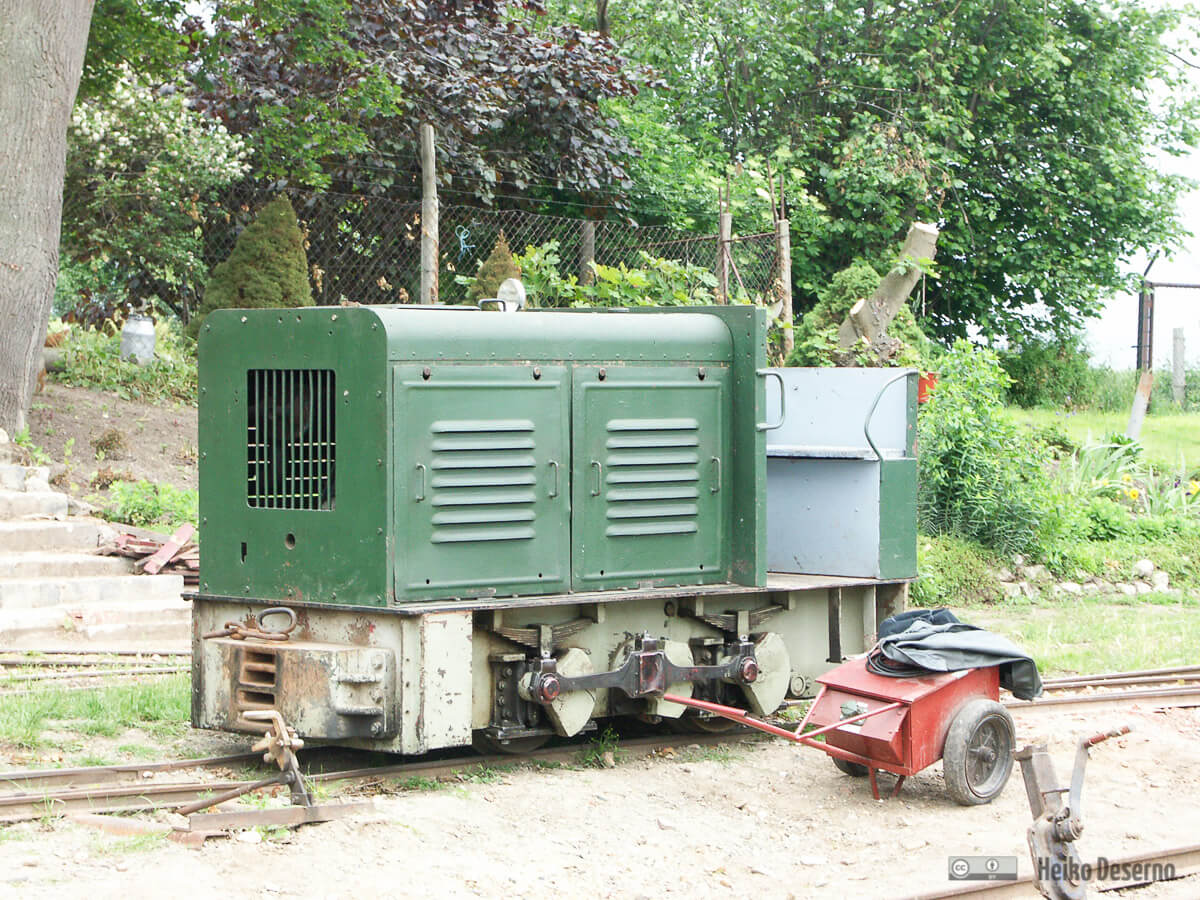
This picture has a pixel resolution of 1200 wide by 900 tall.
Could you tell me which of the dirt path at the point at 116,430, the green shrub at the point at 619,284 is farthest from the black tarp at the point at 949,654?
the dirt path at the point at 116,430

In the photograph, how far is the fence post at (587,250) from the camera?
14.5 m

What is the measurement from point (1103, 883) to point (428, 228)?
328 inches

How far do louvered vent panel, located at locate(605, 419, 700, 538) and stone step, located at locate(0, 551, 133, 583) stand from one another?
16.8 ft

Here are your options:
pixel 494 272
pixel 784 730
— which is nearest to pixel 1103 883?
pixel 784 730

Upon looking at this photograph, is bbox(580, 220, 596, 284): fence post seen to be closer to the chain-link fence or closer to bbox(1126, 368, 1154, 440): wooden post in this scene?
the chain-link fence

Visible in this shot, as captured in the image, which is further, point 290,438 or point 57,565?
point 57,565

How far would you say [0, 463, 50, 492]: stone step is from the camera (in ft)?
38.2

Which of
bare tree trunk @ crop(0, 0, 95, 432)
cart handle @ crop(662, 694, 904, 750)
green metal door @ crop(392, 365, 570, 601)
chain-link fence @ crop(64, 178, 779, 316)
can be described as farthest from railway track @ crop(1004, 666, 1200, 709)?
bare tree trunk @ crop(0, 0, 95, 432)

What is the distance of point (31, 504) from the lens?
1143cm

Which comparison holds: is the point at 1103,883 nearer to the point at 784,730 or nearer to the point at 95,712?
the point at 784,730

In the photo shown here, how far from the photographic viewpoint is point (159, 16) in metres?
15.5

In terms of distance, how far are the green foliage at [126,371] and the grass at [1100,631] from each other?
835 cm

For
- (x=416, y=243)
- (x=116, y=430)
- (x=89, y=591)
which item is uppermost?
(x=416, y=243)

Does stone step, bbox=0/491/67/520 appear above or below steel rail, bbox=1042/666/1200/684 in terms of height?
above
